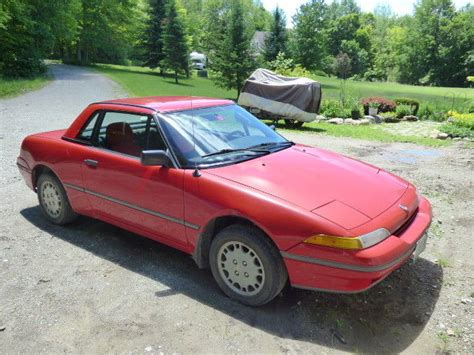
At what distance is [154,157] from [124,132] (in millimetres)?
834

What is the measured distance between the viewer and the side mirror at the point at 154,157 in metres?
3.50

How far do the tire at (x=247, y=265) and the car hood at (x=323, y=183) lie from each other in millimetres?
384

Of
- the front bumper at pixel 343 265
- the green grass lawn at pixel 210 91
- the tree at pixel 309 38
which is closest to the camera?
the front bumper at pixel 343 265

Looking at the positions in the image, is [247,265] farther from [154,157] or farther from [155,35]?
[155,35]

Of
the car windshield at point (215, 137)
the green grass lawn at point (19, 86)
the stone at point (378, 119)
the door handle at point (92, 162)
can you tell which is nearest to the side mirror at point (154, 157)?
the car windshield at point (215, 137)

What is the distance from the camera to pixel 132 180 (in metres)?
3.87

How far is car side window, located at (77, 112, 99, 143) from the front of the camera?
4.47 metres

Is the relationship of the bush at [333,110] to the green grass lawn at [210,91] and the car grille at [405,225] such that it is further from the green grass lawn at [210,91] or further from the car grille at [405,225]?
the car grille at [405,225]

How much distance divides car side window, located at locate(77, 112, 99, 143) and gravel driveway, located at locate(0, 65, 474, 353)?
111cm

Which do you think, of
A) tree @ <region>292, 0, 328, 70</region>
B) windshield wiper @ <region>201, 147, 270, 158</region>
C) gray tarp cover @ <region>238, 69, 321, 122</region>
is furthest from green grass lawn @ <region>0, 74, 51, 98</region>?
tree @ <region>292, 0, 328, 70</region>

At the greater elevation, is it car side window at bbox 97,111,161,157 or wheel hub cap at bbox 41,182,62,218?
car side window at bbox 97,111,161,157

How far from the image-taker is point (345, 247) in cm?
279

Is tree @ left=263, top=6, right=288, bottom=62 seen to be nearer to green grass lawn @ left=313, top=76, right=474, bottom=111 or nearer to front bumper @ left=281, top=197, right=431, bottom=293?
green grass lawn @ left=313, top=76, right=474, bottom=111

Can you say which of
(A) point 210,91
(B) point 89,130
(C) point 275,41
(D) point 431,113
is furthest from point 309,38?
(B) point 89,130
